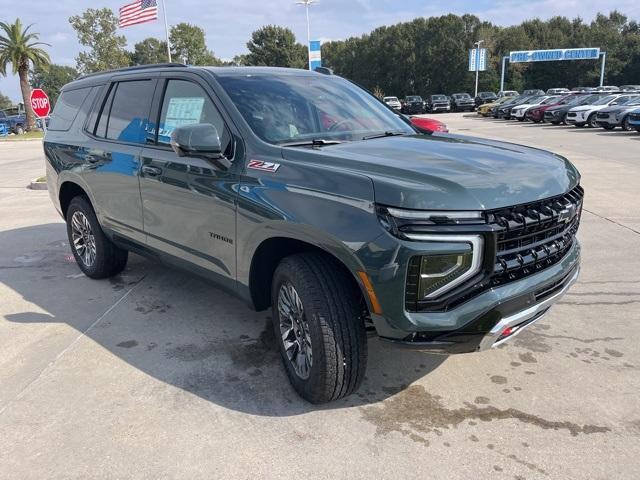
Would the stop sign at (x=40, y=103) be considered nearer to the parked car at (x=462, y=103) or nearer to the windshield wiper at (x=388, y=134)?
the windshield wiper at (x=388, y=134)

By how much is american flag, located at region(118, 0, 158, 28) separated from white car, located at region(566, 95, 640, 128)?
21.8m

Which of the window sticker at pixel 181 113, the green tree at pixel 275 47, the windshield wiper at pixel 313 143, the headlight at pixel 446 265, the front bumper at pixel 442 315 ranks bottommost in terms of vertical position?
the front bumper at pixel 442 315

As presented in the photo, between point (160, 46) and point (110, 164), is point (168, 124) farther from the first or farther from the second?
point (160, 46)

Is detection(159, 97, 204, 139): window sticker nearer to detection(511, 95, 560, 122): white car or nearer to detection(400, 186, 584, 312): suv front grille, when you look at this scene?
detection(400, 186, 584, 312): suv front grille

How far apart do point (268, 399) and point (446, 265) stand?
1435 millimetres

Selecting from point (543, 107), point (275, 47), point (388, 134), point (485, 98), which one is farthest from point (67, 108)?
point (275, 47)

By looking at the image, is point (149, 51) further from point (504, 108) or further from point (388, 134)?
point (388, 134)

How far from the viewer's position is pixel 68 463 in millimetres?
2695

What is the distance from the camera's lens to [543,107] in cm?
3005

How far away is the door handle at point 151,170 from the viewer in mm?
3941

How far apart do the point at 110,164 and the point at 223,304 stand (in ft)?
4.98

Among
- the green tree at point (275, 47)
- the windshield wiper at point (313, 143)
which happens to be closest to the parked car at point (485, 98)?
the green tree at point (275, 47)

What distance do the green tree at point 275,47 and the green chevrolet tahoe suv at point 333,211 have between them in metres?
77.3

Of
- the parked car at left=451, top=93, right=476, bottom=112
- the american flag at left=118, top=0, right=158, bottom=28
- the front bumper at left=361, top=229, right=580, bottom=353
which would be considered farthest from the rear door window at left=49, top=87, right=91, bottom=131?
the parked car at left=451, top=93, right=476, bottom=112
